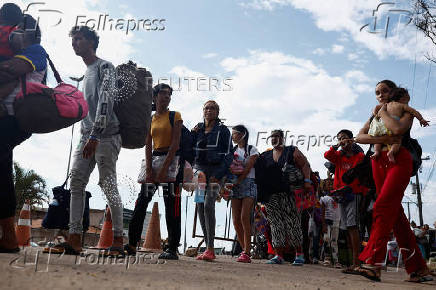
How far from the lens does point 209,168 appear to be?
5.49m

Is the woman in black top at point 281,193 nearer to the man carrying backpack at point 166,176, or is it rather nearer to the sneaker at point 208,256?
the sneaker at point 208,256

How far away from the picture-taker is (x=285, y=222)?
686 cm

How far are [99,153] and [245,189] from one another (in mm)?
2699

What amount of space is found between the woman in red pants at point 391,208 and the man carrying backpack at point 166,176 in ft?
6.94

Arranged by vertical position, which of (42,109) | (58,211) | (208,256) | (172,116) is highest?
(172,116)

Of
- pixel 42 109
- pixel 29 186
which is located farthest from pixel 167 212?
pixel 29 186

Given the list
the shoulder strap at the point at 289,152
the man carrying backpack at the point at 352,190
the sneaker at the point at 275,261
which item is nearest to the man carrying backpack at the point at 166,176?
the sneaker at the point at 275,261

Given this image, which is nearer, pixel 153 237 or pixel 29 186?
pixel 153 237

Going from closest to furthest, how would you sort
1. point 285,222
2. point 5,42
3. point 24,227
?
point 5,42 → point 24,227 → point 285,222

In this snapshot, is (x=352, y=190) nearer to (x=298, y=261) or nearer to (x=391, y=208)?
(x=298, y=261)

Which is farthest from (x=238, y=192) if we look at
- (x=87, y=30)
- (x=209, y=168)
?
(x=87, y=30)

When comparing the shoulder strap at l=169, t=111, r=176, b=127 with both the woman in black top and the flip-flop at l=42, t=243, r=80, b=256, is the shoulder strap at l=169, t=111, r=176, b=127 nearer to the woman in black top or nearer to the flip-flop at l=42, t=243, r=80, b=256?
Answer: the flip-flop at l=42, t=243, r=80, b=256

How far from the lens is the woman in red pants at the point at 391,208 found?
3777 millimetres

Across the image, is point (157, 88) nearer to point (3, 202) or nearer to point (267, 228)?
point (3, 202)
